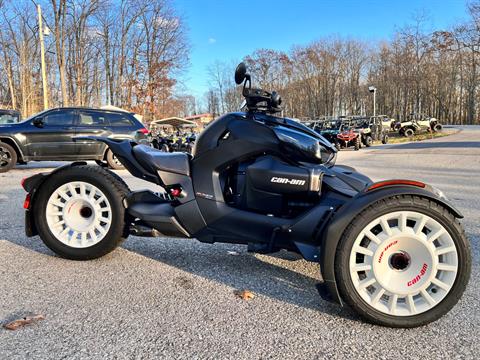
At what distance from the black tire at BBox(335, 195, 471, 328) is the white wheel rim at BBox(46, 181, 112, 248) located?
2.06 metres

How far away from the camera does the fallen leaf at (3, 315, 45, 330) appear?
2.24 meters

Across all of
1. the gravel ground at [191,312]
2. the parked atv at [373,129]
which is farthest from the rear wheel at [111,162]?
the parked atv at [373,129]

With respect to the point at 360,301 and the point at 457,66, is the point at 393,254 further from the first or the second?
the point at 457,66

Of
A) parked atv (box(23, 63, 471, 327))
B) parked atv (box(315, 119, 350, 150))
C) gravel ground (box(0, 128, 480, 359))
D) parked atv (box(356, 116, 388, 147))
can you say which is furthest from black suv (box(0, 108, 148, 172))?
parked atv (box(356, 116, 388, 147))

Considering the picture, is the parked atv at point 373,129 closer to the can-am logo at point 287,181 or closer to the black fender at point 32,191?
the can-am logo at point 287,181

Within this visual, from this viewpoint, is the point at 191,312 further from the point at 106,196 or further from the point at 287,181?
the point at 106,196

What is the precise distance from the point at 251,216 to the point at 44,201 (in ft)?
6.24

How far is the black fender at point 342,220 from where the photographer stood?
224 centimetres

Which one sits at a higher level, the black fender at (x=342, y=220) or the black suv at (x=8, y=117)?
the black suv at (x=8, y=117)

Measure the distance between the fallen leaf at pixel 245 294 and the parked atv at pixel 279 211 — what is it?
1.11ft

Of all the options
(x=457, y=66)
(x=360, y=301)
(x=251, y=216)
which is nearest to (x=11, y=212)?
(x=251, y=216)

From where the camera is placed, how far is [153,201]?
10.7 ft

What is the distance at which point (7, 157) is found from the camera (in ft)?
32.9

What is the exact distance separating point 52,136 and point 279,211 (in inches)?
360
